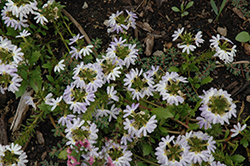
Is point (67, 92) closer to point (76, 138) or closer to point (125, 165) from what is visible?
point (76, 138)

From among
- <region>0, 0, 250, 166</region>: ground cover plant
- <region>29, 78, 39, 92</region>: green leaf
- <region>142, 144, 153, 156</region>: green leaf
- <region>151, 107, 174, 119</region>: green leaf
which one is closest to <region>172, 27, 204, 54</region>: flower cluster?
<region>0, 0, 250, 166</region>: ground cover plant

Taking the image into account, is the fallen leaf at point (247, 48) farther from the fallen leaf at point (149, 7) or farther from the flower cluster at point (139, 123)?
the flower cluster at point (139, 123)

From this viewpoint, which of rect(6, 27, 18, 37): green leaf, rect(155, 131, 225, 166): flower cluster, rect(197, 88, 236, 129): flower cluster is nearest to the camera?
rect(197, 88, 236, 129): flower cluster

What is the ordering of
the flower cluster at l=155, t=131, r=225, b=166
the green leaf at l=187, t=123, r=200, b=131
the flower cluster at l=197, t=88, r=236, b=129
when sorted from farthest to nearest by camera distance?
1. the green leaf at l=187, t=123, r=200, b=131
2. the flower cluster at l=155, t=131, r=225, b=166
3. the flower cluster at l=197, t=88, r=236, b=129

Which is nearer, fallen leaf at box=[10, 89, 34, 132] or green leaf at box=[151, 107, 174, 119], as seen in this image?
green leaf at box=[151, 107, 174, 119]

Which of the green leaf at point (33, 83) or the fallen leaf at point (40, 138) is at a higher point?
the green leaf at point (33, 83)

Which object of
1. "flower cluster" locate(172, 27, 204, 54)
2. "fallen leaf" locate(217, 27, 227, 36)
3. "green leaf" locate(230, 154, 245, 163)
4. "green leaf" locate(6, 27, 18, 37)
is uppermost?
"green leaf" locate(6, 27, 18, 37)

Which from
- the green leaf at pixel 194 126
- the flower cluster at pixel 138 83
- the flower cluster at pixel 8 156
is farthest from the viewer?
the green leaf at pixel 194 126

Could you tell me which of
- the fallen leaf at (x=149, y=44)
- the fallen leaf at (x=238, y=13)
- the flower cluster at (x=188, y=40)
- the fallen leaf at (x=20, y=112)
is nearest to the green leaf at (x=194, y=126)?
the flower cluster at (x=188, y=40)

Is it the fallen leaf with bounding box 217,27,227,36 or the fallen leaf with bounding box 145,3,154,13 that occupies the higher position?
the fallen leaf with bounding box 145,3,154,13

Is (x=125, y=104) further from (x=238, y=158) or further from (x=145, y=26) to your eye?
(x=238, y=158)

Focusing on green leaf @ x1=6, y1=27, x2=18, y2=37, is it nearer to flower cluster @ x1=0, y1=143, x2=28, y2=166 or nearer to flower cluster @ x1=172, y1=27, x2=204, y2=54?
flower cluster @ x1=0, y1=143, x2=28, y2=166

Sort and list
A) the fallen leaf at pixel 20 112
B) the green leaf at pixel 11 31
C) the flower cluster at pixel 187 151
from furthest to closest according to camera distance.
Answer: the fallen leaf at pixel 20 112 < the green leaf at pixel 11 31 < the flower cluster at pixel 187 151
